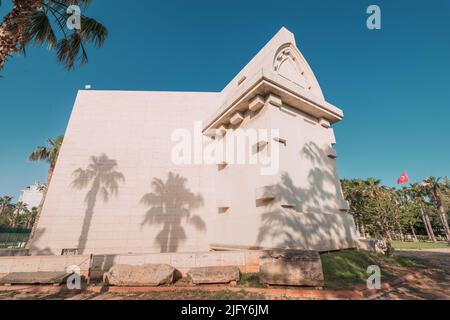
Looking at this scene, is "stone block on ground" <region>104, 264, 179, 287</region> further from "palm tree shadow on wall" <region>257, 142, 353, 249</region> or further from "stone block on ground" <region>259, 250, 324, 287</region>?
"palm tree shadow on wall" <region>257, 142, 353, 249</region>

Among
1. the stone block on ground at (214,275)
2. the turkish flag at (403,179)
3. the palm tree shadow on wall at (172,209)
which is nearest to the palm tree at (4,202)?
the palm tree shadow on wall at (172,209)

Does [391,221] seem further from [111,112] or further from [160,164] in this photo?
[111,112]

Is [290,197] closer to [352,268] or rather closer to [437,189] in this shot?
[352,268]

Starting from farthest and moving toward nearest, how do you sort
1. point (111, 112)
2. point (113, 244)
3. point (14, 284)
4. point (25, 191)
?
point (25, 191) < point (111, 112) < point (113, 244) < point (14, 284)

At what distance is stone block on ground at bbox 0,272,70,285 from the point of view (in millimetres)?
6723

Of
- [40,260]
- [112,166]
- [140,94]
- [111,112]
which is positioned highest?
[140,94]

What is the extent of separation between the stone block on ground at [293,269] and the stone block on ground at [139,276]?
118 inches

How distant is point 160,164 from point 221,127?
189 inches

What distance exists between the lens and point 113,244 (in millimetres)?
11969

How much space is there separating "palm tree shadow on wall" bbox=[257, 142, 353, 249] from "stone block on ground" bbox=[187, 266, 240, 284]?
2.02 metres

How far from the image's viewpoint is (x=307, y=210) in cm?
911

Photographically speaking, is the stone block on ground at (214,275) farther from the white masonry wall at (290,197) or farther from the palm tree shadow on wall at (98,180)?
the palm tree shadow on wall at (98,180)

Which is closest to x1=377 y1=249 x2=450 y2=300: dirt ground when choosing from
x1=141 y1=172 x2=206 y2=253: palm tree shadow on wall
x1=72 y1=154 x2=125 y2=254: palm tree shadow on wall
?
x1=141 y1=172 x2=206 y2=253: palm tree shadow on wall

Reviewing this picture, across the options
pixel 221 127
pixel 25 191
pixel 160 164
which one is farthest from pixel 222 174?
pixel 25 191
